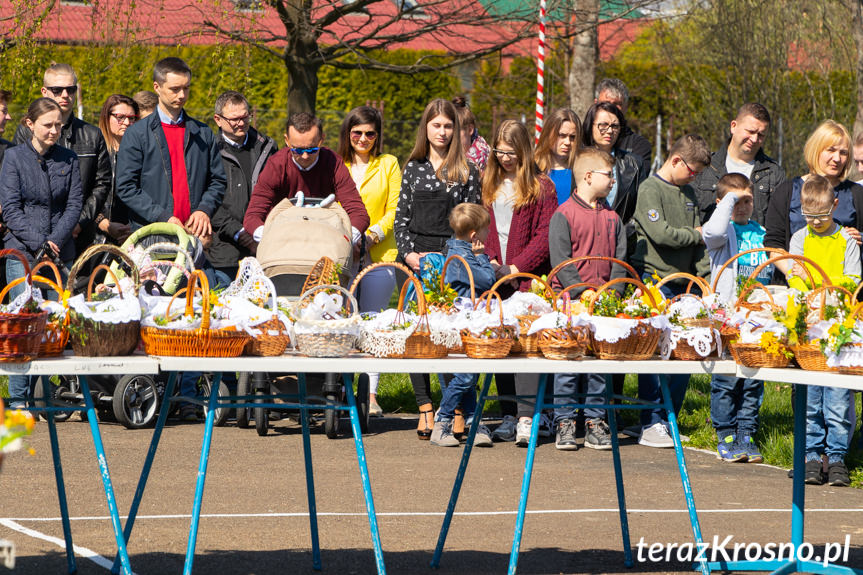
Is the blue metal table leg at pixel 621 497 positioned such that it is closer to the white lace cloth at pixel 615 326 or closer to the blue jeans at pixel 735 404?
the white lace cloth at pixel 615 326

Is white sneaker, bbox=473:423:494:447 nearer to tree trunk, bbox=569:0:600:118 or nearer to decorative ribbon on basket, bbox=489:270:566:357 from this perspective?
decorative ribbon on basket, bbox=489:270:566:357

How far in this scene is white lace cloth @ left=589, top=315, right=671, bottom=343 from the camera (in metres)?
5.11

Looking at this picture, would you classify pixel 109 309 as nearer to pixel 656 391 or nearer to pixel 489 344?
pixel 489 344

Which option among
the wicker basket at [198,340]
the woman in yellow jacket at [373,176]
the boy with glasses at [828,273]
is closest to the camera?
the wicker basket at [198,340]

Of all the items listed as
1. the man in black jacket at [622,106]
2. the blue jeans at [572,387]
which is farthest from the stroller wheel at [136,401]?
the man in black jacket at [622,106]

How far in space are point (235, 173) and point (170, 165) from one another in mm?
764

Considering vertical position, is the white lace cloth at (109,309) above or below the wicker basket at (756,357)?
above

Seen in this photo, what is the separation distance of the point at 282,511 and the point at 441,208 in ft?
9.43

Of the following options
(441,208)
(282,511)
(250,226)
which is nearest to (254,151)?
(250,226)

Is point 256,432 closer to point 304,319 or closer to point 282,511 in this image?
point 282,511

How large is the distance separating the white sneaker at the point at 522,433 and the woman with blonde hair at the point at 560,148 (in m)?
1.59

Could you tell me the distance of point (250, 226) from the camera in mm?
8461

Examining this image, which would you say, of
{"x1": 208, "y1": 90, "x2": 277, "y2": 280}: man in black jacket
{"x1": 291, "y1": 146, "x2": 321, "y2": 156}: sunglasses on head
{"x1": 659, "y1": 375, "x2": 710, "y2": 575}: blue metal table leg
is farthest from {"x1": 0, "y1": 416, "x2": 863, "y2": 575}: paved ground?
{"x1": 291, "y1": 146, "x2": 321, "y2": 156}: sunglasses on head

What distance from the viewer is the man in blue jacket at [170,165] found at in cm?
843
